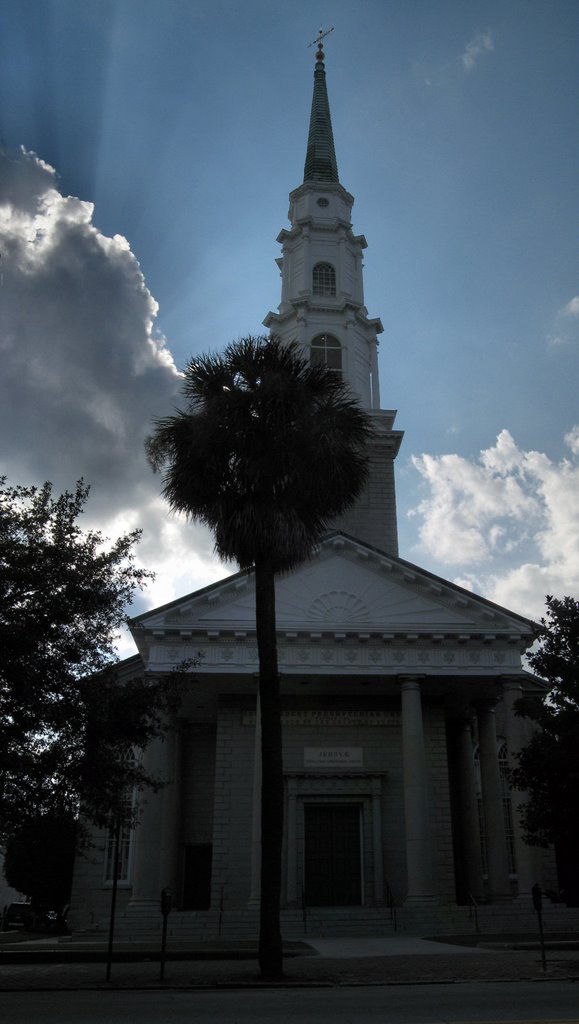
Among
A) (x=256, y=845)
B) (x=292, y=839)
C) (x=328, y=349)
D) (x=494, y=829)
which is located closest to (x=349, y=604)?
(x=292, y=839)

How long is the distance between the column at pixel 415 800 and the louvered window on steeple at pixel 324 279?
22.2 meters

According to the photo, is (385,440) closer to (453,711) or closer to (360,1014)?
(453,711)

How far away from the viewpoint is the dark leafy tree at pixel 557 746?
56.7ft

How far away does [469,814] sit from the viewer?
30766 mm

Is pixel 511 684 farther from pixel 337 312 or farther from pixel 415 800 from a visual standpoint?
pixel 337 312

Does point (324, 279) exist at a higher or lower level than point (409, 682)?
higher

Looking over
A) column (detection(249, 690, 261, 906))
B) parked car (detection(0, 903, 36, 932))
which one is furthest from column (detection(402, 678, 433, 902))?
parked car (detection(0, 903, 36, 932))

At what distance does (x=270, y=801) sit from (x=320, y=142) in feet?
136

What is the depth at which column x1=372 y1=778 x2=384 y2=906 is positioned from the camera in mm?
27609

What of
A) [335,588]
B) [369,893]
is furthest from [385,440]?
[369,893]

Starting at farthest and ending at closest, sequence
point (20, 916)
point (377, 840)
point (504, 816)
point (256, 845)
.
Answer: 1. point (20, 916)
2. point (504, 816)
3. point (377, 840)
4. point (256, 845)

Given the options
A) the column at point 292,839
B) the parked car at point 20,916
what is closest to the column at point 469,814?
the column at point 292,839

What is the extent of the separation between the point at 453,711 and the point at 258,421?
1959 cm

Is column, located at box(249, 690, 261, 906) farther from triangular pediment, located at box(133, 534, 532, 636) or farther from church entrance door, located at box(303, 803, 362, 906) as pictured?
triangular pediment, located at box(133, 534, 532, 636)
